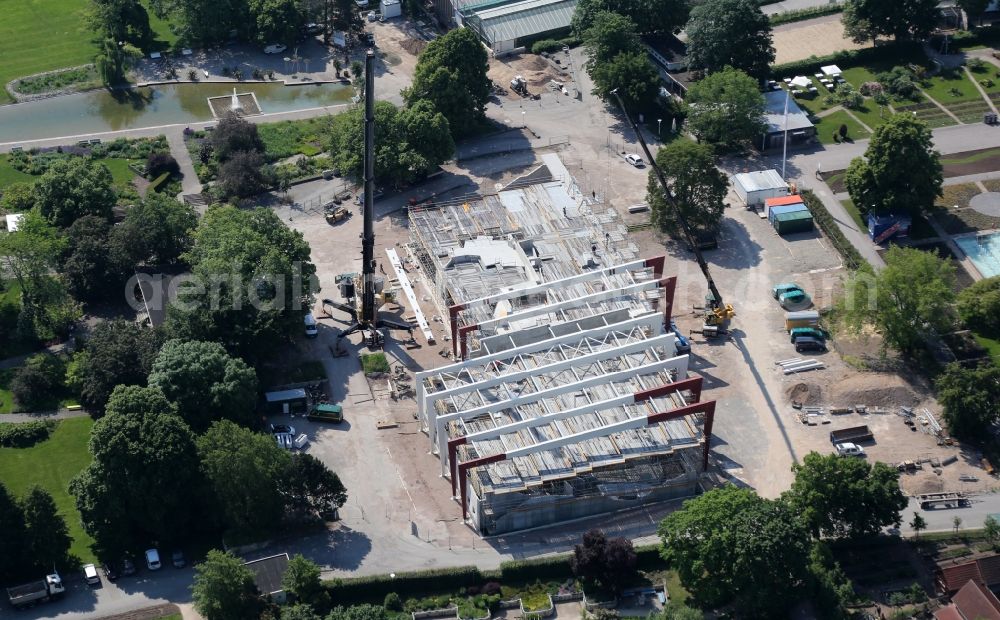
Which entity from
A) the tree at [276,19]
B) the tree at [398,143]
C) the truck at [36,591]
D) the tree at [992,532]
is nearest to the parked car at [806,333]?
the tree at [992,532]

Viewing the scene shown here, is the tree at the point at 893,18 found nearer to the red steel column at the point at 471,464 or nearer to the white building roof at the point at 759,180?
the white building roof at the point at 759,180

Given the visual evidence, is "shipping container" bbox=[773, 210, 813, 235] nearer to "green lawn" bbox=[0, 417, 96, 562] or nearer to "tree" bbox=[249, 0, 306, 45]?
"green lawn" bbox=[0, 417, 96, 562]

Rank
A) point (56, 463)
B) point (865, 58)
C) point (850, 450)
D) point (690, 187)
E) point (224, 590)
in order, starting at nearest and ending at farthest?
point (224, 590), point (850, 450), point (56, 463), point (690, 187), point (865, 58)

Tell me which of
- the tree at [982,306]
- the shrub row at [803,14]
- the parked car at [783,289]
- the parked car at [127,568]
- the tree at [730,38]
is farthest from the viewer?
the shrub row at [803,14]

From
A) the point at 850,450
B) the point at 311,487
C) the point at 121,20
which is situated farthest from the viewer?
the point at 121,20

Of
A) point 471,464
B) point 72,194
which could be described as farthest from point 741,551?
point 72,194

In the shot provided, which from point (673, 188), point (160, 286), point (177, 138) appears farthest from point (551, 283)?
point (177, 138)

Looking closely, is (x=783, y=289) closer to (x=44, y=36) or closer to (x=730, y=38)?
(x=730, y=38)
